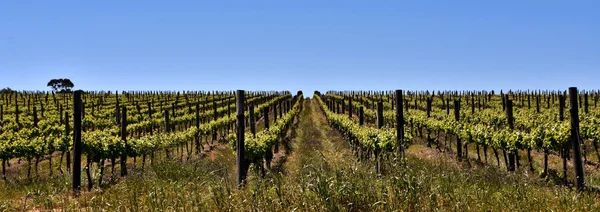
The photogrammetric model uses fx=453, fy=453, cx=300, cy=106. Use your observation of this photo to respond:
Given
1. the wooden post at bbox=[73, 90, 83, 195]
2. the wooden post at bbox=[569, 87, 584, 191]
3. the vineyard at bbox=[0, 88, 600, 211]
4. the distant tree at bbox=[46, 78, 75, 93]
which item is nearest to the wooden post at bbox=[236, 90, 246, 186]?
the vineyard at bbox=[0, 88, 600, 211]

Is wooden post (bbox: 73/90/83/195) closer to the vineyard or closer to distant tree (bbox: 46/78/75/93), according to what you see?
the vineyard

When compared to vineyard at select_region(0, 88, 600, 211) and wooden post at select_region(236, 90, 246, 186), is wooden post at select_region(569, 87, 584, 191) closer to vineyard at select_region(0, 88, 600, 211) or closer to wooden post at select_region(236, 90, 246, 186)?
vineyard at select_region(0, 88, 600, 211)

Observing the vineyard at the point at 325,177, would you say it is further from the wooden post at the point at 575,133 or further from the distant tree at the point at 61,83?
the distant tree at the point at 61,83

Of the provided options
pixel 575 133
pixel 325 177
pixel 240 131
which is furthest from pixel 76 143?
pixel 575 133

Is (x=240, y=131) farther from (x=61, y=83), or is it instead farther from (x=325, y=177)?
(x=61, y=83)

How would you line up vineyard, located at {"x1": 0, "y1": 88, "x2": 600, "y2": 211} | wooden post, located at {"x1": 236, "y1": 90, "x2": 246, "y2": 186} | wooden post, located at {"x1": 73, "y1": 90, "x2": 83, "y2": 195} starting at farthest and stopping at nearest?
wooden post, located at {"x1": 73, "y1": 90, "x2": 83, "y2": 195} → wooden post, located at {"x1": 236, "y1": 90, "x2": 246, "y2": 186} → vineyard, located at {"x1": 0, "y1": 88, "x2": 600, "y2": 211}

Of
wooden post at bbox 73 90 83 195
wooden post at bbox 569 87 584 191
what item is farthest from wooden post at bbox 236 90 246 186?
wooden post at bbox 569 87 584 191

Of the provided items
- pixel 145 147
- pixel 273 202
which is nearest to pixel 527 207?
pixel 273 202

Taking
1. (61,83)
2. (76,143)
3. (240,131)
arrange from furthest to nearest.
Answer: (61,83)
(76,143)
(240,131)

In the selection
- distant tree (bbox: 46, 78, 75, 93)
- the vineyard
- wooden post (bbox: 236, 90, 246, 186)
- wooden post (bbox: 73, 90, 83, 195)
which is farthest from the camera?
distant tree (bbox: 46, 78, 75, 93)

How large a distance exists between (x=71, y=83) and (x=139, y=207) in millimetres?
138219

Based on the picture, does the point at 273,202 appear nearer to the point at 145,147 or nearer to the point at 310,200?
the point at 310,200

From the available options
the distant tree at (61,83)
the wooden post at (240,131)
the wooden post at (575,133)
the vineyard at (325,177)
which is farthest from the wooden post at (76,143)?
the distant tree at (61,83)

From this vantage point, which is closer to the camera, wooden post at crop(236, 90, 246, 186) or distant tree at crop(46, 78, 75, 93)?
wooden post at crop(236, 90, 246, 186)
